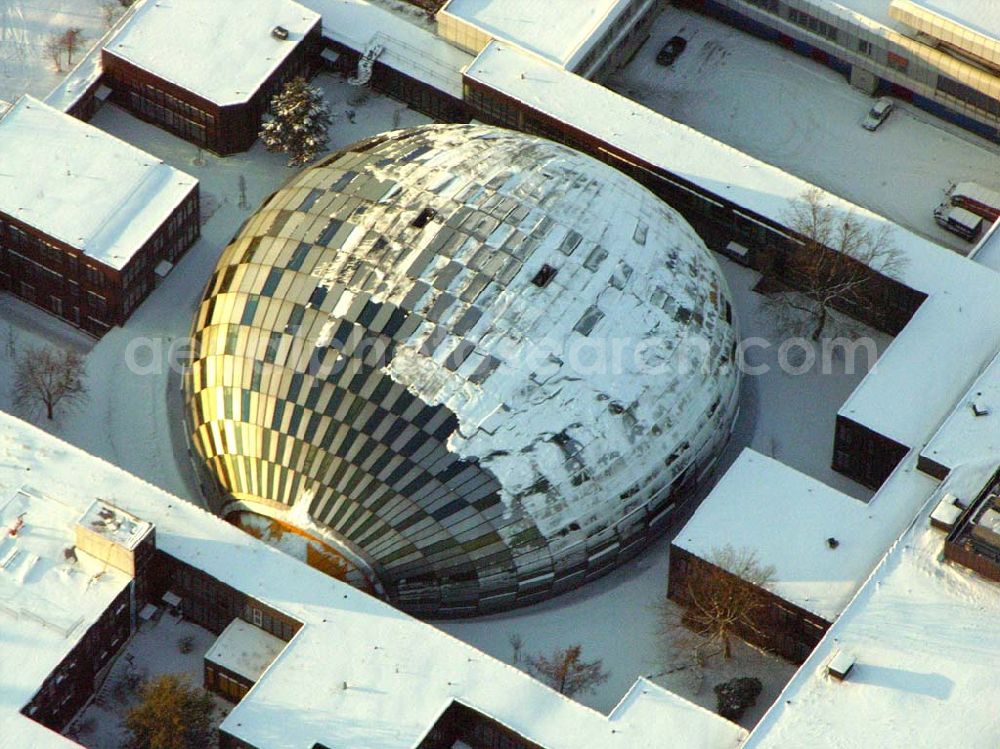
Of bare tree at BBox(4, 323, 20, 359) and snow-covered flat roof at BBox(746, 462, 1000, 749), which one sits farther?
bare tree at BBox(4, 323, 20, 359)

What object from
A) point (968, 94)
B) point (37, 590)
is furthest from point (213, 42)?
point (968, 94)

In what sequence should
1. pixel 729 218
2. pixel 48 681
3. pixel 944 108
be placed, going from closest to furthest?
1. pixel 48 681
2. pixel 729 218
3. pixel 944 108

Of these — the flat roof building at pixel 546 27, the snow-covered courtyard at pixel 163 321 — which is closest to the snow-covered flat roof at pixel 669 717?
the snow-covered courtyard at pixel 163 321

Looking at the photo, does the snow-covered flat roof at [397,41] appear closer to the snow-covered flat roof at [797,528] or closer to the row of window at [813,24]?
the row of window at [813,24]

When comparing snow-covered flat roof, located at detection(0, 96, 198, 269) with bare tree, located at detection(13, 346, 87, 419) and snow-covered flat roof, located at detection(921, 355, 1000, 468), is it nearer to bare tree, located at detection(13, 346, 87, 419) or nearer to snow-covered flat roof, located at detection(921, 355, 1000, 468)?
bare tree, located at detection(13, 346, 87, 419)

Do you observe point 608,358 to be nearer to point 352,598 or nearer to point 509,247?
point 509,247

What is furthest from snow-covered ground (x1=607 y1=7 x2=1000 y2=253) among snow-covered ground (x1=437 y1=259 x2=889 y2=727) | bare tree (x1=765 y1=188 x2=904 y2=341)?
snow-covered ground (x1=437 y1=259 x2=889 y2=727)

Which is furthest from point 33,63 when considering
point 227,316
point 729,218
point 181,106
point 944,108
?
point 944,108

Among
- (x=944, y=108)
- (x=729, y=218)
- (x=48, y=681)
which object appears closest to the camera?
(x=48, y=681)
